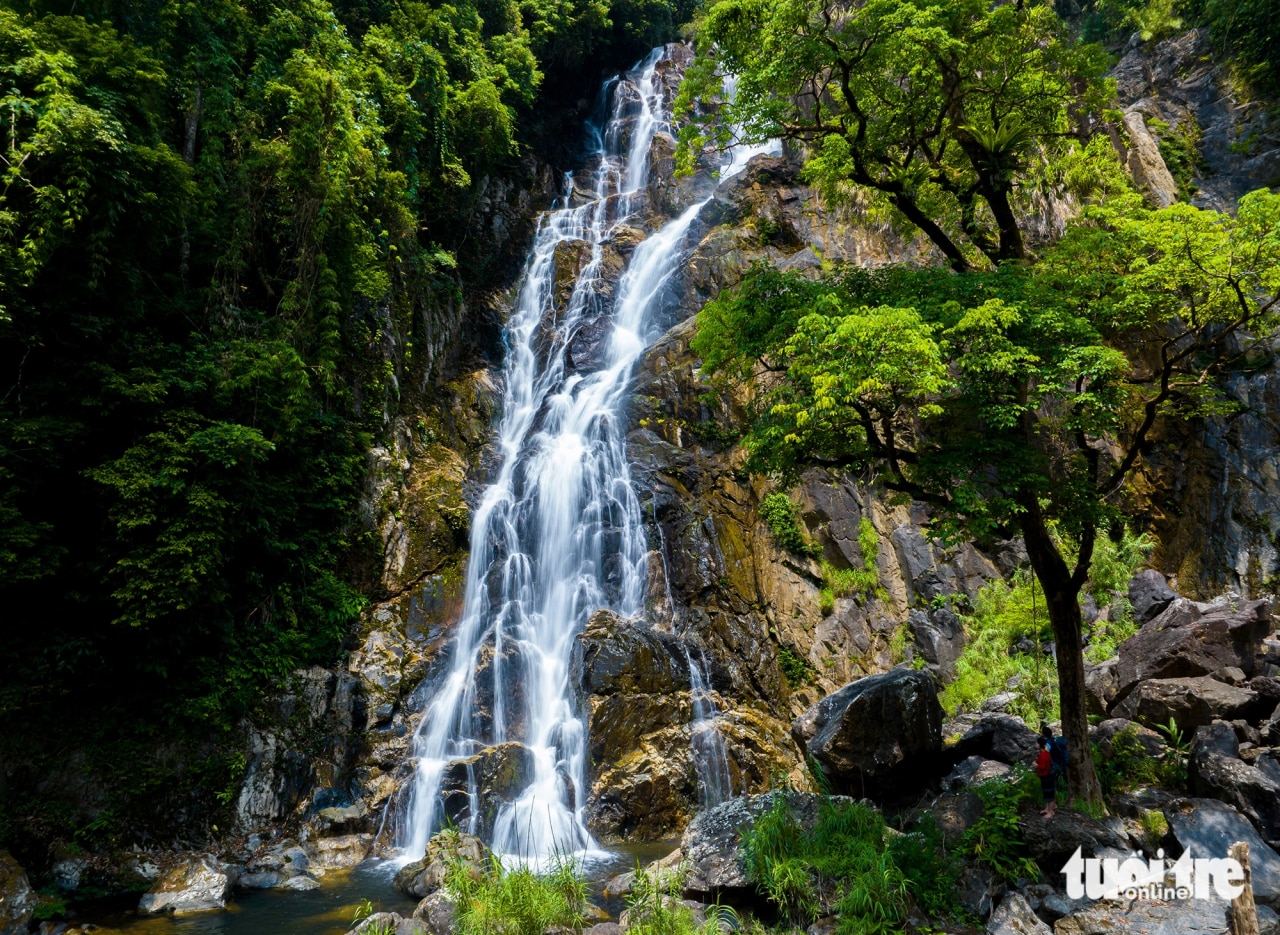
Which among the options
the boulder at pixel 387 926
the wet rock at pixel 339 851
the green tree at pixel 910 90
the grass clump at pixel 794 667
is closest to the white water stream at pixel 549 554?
the wet rock at pixel 339 851

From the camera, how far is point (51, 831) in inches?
373

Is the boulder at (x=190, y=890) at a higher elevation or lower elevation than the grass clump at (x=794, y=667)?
lower

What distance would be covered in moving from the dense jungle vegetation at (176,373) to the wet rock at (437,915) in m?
6.02

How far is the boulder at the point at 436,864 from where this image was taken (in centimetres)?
880

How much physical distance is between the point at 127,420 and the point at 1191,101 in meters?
31.7

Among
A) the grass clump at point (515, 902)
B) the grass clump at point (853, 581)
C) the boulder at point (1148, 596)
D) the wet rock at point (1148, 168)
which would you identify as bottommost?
the grass clump at point (515, 902)

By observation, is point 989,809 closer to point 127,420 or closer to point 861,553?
point 861,553

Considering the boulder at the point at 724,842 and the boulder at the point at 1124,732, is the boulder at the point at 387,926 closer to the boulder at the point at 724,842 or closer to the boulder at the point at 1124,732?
the boulder at the point at 724,842

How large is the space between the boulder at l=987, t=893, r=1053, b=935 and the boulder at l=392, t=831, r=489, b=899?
5792mm

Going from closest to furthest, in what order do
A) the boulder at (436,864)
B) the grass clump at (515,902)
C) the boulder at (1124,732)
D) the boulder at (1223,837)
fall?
the grass clump at (515,902) < the boulder at (1223,837) < the boulder at (1124,732) < the boulder at (436,864)

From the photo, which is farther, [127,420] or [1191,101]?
[1191,101]

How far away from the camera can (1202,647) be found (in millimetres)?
9859

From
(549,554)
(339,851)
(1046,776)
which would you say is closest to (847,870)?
(1046,776)

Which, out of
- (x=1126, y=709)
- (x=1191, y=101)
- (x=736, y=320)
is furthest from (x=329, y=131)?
(x=1191, y=101)
